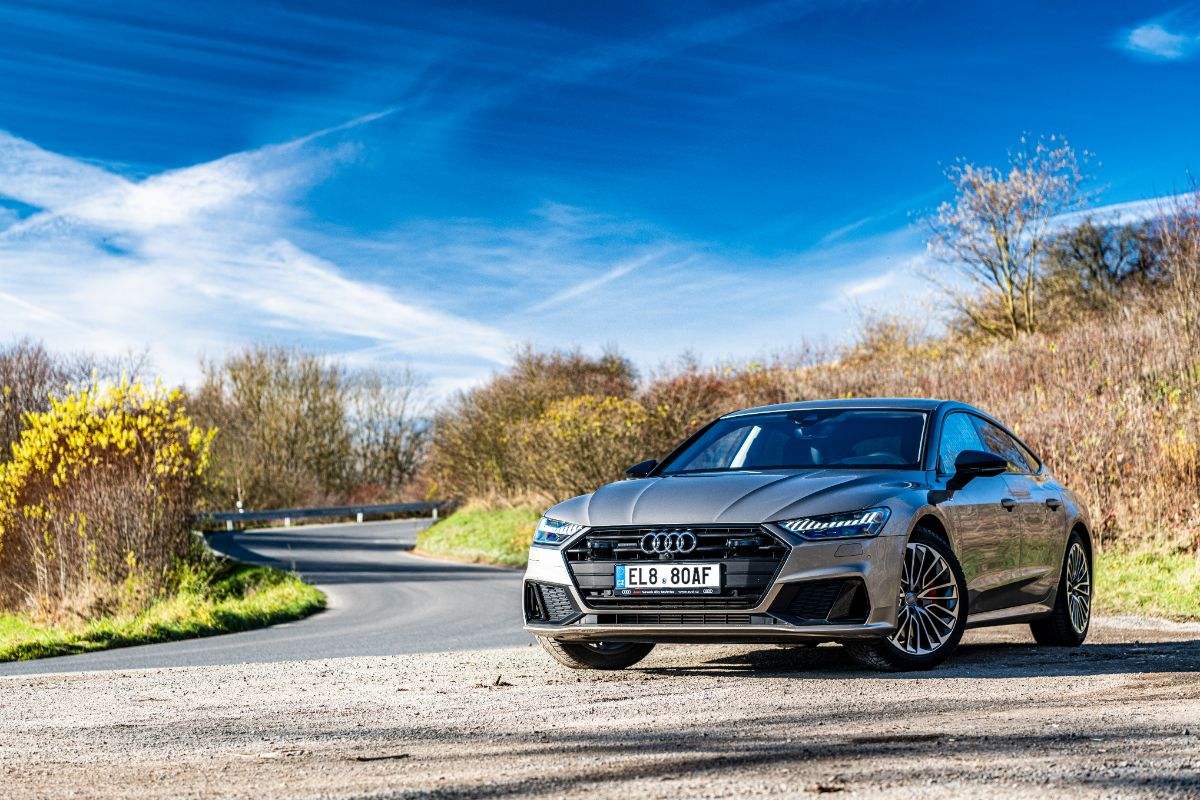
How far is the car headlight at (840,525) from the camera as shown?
6.80 m

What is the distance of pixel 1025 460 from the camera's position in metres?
9.32

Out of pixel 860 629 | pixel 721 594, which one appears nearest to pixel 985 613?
pixel 860 629

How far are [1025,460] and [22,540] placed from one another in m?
17.7

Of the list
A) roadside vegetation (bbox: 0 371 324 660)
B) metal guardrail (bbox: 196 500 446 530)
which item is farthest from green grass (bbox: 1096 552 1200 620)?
metal guardrail (bbox: 196 500 446 530)

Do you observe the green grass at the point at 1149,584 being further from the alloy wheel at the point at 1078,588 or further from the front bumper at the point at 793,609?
the front bumper at the point at 793,609

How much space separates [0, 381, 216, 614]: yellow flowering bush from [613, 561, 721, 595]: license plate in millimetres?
15061

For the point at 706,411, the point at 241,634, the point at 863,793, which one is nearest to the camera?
the point at 863,793

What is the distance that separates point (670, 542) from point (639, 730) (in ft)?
4.88

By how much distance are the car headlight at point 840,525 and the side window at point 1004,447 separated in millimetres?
2204

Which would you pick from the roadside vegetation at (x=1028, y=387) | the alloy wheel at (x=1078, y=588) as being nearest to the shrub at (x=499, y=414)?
the roadside vegetation at (x=1028, y=387)

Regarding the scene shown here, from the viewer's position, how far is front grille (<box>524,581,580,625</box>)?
7.30 meters

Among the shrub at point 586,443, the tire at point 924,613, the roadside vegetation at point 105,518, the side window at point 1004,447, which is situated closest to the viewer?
the tire at point 924,613

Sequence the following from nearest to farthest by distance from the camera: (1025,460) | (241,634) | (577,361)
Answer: (1025,460), (241,634), (577,361)

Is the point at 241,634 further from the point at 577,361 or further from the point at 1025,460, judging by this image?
the point at 577,361
